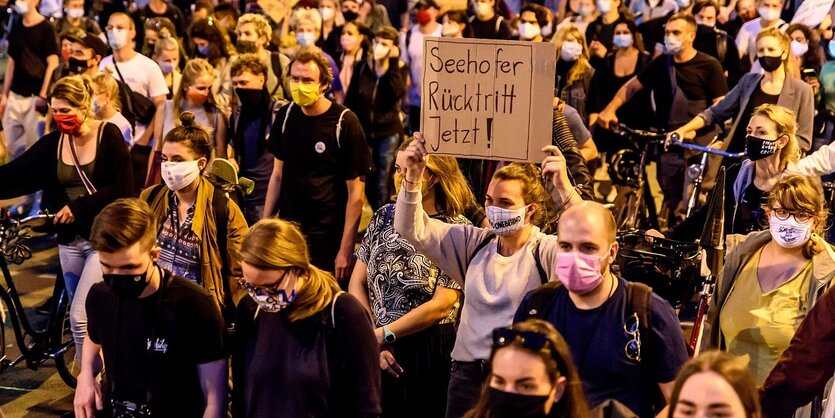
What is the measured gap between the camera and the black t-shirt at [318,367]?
4.81m

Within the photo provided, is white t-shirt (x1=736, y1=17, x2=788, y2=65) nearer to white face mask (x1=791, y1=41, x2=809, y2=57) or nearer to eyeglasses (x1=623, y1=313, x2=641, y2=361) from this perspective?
white face mask (x1=791, y1=41, x2=809, y2=57)

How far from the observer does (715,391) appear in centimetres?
399

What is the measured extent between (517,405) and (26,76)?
10.3 metres

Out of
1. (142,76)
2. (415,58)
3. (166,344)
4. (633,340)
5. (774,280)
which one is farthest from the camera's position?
(415,58)

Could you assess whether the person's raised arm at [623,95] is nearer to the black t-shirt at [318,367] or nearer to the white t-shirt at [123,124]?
the white t-shirt at [123,124]

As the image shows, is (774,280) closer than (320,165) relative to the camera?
Yes

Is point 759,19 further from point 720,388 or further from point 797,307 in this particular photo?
point 720,388

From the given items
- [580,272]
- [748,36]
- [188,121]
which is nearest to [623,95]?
[748,36]

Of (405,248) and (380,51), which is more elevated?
(380,51)

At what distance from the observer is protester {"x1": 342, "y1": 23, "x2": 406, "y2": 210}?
11.8 m

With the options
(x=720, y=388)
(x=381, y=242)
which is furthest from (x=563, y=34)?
(x=720, y=388)

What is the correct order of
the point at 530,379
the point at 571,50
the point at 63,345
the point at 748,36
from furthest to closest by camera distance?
the point at 748,36, the point at 571,50, the point at 63,345, the point at 530,379

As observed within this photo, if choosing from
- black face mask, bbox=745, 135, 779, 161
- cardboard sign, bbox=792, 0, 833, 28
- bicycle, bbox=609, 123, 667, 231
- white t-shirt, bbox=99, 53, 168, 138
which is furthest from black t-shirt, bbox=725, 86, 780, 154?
white t-shirt, bbox=99, 53, 168, 138

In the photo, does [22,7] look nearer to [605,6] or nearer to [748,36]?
[605,6]
